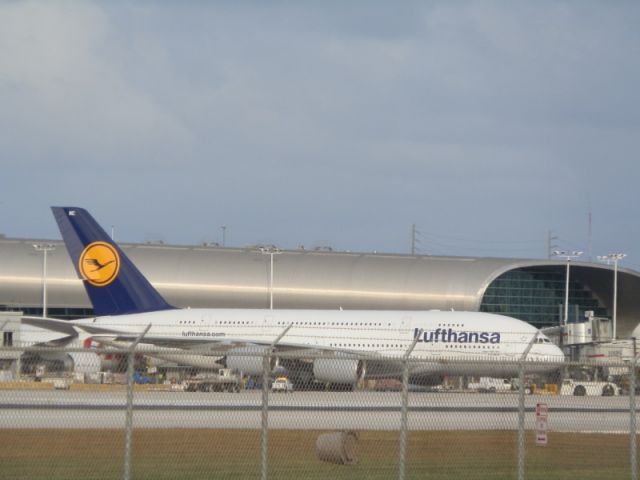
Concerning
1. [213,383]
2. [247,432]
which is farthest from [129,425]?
[247,432]

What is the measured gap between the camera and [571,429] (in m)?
26.1

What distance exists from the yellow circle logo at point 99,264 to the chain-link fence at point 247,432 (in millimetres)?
26184

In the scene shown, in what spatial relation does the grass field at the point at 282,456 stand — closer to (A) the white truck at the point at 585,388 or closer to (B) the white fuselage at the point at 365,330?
(A) the white truck at the point at 585,388

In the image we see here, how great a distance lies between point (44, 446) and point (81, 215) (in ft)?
113

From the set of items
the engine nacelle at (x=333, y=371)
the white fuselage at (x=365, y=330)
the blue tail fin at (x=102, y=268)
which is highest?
the blue tail fin at (x=102, y=268)

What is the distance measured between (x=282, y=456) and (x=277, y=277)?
61553 mm

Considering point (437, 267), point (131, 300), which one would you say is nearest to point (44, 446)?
point (131, 300)

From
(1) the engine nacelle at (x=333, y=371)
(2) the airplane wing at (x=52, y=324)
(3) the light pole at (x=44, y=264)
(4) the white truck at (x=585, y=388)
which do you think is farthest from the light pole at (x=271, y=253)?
(4) the white truck at (x=585, y=388)

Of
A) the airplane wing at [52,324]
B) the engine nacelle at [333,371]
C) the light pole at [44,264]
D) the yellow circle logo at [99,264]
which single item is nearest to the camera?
the engine nacelle at [333,371]

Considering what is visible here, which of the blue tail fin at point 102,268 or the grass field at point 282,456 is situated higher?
the blue tail fin at point 102,268

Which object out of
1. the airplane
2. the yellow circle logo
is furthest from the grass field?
the yellow circle logo

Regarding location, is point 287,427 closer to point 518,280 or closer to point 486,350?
point 486,350

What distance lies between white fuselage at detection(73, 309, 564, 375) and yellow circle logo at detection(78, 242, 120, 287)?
6.61 feet

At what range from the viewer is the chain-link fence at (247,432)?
17.0 metres
